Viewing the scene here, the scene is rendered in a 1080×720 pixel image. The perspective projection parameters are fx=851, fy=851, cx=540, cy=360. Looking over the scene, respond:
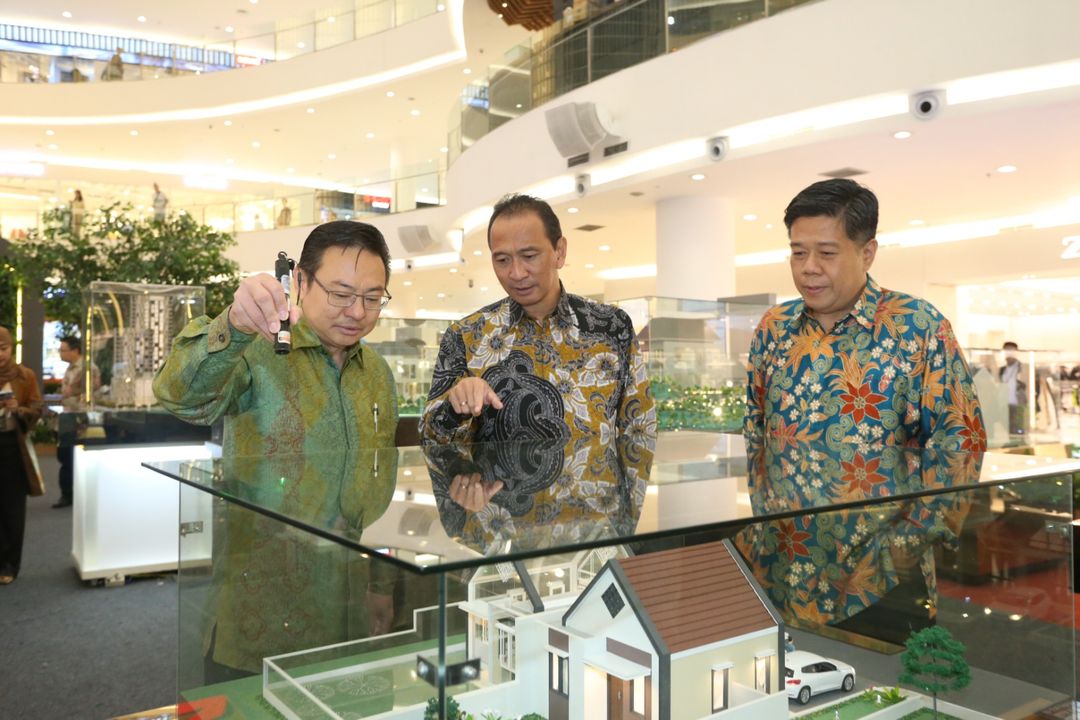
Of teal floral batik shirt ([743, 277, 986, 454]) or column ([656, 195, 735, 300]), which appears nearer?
teal floral batik shirt ([743, 277, 986, 454])

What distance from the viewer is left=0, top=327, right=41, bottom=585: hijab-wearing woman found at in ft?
18.9

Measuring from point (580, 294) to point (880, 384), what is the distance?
907 cm

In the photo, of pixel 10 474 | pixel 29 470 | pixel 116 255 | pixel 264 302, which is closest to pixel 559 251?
pixel 264 302

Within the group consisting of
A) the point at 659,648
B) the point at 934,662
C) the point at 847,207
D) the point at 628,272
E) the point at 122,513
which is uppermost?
the point at 628,272

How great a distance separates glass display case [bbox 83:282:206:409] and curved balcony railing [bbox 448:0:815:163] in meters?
5.45

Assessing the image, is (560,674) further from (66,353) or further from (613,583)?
(66,353)

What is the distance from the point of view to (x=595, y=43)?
9.70 m

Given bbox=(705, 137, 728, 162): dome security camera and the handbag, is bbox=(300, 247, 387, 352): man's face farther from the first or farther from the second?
bbox=(705, 137, 728, 162): dome security camera

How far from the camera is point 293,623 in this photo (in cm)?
110

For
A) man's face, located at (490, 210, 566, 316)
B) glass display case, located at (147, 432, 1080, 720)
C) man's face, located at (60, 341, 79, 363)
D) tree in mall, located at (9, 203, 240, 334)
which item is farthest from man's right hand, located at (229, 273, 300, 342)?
man's face, located at (60, 341, 79, 363)

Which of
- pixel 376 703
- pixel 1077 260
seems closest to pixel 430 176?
pixel 1077 260

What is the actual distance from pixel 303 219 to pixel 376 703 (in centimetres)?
2150

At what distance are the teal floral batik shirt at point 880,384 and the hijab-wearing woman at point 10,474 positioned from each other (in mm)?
5529

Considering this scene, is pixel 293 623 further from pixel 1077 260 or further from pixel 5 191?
pixel 5 191
